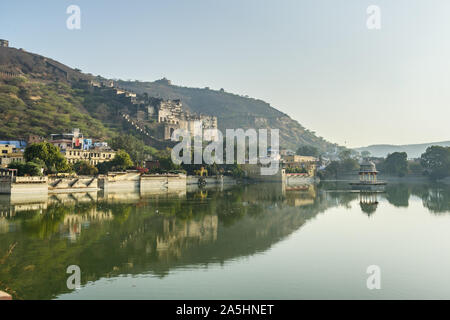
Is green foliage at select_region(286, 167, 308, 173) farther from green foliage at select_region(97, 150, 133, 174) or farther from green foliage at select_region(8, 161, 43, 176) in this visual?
green foliage at select_region(8, 161, 43, 176)

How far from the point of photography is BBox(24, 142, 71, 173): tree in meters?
48.1

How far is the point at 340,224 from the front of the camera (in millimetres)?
26359

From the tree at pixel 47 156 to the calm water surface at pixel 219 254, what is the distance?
760 inches

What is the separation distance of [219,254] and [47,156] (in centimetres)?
3887

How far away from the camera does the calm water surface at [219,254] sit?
12.2 meters

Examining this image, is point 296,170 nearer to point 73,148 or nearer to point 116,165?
point 116,165

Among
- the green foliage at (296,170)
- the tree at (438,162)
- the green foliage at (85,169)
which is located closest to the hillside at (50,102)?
the green foliage at (85,169)

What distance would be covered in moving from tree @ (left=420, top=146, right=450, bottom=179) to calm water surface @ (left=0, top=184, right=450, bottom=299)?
242ft

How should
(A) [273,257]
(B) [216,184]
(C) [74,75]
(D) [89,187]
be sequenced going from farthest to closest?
(C) [74,75], (B) [216,184], (D) [89,187], (A) [273,257]
